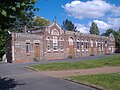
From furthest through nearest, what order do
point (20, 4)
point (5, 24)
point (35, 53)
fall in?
point (35, 53) → point (5, 24) → point (20, 4)

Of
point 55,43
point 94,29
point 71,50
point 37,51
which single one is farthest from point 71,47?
point 94,29

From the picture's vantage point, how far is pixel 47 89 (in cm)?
1145

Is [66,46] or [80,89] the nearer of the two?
[80,89]

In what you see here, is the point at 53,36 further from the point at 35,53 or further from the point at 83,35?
the point at 83,35

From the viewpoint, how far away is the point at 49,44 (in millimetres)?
39938

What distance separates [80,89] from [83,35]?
3776 centimetres

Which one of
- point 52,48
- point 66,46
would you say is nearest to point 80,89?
point 52,48

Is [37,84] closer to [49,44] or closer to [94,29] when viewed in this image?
[49,44]

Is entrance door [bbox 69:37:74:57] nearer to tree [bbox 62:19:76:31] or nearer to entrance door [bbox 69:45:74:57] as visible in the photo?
entrance door [bbox 69:45:74:57]

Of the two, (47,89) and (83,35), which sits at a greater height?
(83,35)

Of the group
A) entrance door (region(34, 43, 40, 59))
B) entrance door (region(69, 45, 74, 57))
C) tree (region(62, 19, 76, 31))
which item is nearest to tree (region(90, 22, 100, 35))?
tree (region(62, 19, 76, 31))

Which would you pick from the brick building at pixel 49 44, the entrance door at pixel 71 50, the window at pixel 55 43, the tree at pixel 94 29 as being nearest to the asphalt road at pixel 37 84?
the brick building at pixel 49 44

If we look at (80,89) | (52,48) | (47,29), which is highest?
(47,29)

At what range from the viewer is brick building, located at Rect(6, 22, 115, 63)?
34469 mm
